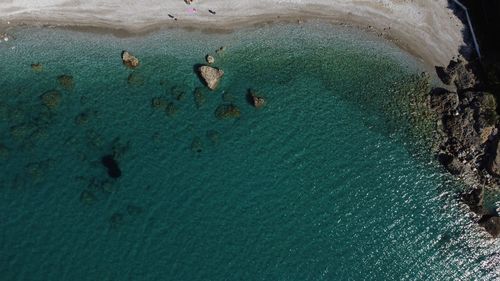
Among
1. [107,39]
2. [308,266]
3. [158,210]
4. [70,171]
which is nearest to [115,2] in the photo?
[107,39]

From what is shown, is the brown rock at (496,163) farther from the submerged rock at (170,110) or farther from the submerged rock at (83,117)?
the submerged rock at (83,117)

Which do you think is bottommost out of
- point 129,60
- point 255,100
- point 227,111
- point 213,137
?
point 213,137

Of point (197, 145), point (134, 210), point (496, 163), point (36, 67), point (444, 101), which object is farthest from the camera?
point (444, 101)

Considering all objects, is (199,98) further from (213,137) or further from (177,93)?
(213,137)

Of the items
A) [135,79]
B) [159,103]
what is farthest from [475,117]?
[135,79]

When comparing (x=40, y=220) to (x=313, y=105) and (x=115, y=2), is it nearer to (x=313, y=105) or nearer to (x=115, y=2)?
(x=115, y=2)
